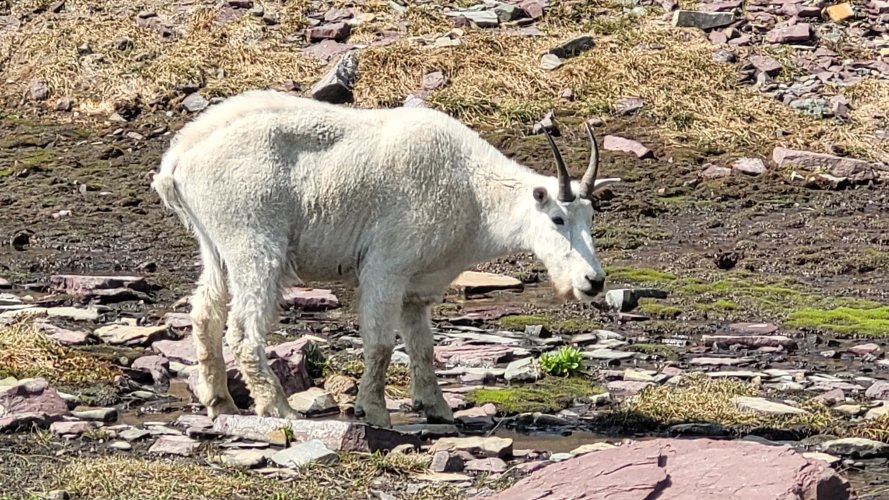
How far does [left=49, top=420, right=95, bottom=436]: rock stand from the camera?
10.0 m

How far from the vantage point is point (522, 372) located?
12477 millimetres

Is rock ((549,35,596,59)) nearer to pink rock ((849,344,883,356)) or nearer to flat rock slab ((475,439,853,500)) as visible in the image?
pink rock ((849,344,883,356))

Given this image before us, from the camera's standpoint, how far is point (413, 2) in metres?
25.1

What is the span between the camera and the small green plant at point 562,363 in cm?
1255

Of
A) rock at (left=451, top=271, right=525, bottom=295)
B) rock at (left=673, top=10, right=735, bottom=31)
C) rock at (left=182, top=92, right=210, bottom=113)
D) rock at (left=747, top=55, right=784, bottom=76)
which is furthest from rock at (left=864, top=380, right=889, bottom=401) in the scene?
rock at (left=673, top=10, right=735, bottom=31)

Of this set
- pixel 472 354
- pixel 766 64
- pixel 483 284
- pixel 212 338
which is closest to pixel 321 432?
pixel 212 338

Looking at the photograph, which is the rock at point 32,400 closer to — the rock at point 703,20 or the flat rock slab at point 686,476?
the flat rock slab at point 686,476

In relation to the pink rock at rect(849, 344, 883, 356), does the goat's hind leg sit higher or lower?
higher

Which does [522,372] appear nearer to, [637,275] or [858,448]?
[858,448]

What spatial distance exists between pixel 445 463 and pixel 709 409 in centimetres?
262

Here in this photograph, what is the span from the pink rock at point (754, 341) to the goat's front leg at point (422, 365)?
11.2 feet

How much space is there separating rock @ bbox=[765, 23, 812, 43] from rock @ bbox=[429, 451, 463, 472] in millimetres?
15555

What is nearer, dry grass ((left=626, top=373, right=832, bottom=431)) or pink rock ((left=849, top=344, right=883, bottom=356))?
dry grass ((left=626, top=373, right=832, bottom=431))

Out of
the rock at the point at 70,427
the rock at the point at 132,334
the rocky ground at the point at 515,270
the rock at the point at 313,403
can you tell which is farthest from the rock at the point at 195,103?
the rock at the point at 70,427
